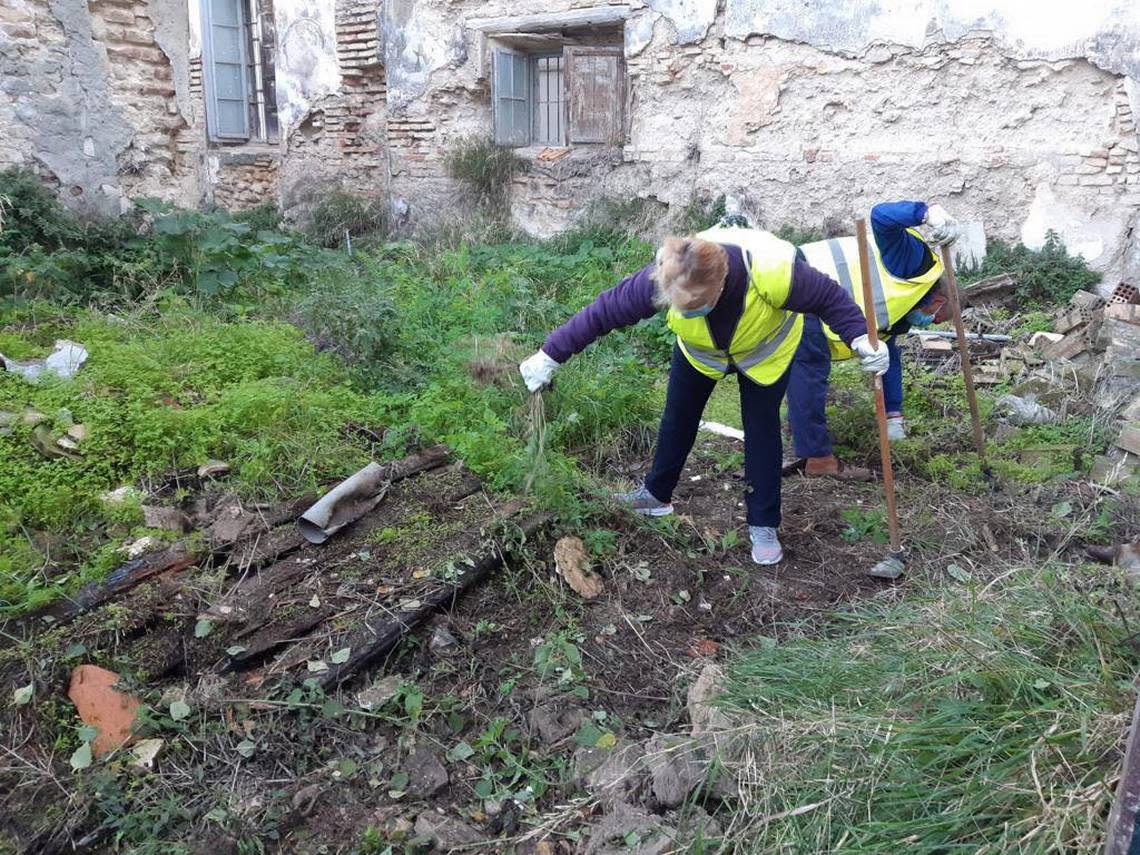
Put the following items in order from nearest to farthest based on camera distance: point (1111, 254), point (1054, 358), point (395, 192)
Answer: point (1054, 358) < point (1111, 254) < point (395, 192)

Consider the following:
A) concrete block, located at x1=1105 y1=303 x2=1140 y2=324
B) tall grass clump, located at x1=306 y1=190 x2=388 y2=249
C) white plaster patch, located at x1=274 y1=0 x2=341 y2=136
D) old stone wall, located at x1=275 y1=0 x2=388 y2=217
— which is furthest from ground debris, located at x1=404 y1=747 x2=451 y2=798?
white plaster patch, located at x1=274 y1=0 x2=341 y2=136

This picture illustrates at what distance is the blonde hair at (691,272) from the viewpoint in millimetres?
3070

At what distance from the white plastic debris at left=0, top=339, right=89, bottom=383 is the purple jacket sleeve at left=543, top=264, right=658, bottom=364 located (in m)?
2.83

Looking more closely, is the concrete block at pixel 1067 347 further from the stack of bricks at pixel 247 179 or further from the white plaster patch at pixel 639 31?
the stack of bricks at pixel 247 179

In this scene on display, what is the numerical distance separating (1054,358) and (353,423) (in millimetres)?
4697

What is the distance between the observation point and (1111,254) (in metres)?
6.95

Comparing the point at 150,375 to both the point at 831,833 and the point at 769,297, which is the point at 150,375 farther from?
the point at 831,833

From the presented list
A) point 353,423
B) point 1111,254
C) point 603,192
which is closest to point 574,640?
point 353,423

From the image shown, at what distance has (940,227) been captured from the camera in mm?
4391

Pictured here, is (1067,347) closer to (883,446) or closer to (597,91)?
(883,446)

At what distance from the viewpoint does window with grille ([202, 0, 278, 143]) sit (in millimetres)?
10906

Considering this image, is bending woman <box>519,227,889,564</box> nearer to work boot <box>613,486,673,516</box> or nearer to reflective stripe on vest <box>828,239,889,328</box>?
work boot <box>613,486,673,516</box>

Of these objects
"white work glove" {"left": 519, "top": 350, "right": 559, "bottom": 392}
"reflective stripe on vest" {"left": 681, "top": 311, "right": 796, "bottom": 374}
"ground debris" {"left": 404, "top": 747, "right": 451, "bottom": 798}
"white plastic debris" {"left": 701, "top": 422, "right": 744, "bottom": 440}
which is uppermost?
"reflective stripe on vest" {"left": 681, "top": 311, "right": 796, "bottom": 374}

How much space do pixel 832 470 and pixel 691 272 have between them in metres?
2.10
